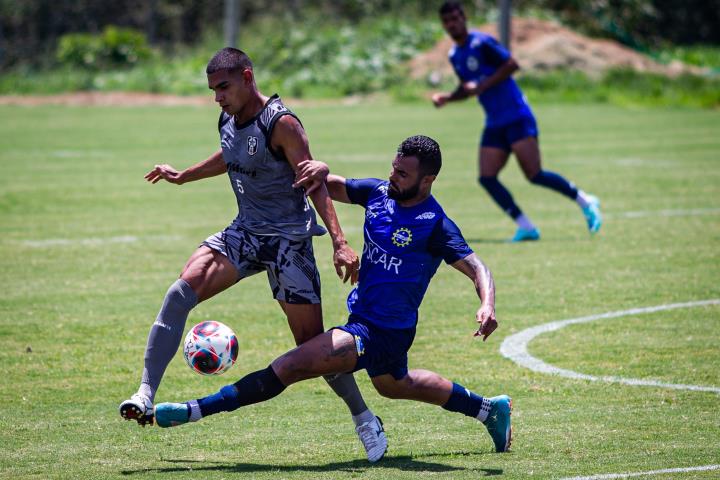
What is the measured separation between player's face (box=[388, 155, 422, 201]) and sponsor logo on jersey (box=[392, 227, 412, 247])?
0.18 meters

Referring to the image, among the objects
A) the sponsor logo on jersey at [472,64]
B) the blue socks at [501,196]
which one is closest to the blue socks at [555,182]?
the blue socks at [501,196]

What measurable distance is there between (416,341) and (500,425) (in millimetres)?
2849

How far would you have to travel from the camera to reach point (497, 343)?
9445 mm

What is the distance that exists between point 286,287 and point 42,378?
92.9 inches

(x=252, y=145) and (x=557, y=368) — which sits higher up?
(x=252, y=145)

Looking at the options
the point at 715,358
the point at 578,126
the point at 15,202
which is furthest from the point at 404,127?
the point at 715,358

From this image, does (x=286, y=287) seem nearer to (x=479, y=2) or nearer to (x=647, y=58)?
(x=647, y=58)

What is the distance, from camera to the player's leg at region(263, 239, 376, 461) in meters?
6.83

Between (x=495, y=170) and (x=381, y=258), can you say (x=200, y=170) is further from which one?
(x=495, y=170)

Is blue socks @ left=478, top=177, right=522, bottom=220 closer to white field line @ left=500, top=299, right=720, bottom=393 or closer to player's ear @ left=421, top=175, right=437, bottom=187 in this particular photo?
white field line @ left=500, top=299, right=720, bottom=393

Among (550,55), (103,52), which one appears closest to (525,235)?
(550,55)

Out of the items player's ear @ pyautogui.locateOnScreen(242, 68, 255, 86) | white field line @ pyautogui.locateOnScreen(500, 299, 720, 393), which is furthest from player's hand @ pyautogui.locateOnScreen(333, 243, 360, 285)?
white field line @ pyautogui.locateOnScreen(500, 299, 720, 393)

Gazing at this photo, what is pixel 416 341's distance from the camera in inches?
372

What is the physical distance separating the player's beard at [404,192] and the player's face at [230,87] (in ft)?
3.46
